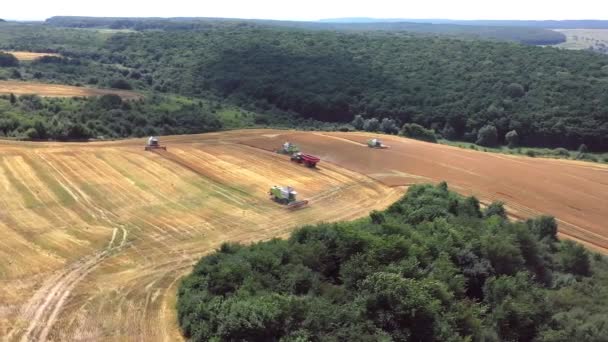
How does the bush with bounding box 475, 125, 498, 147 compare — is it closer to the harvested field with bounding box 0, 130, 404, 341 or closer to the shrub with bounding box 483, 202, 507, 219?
the harvested field with bounding box 0, 130, 404, 341

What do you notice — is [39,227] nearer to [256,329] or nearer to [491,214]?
[256,329]

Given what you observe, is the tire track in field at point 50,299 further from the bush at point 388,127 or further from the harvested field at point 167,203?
the bush at point 388,127

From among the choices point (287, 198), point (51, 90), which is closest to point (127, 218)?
point (287, 198)

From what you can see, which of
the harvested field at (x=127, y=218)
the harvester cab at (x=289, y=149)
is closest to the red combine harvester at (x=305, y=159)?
the harvested field at (x=127, y=218)

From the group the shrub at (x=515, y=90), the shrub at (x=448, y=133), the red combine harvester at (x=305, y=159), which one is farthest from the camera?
the shrub at (x=515, y=90)

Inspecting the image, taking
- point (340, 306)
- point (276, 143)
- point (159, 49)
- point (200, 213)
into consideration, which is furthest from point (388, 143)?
point (159, 49)

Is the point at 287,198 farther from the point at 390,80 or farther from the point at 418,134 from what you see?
the point at 390,80

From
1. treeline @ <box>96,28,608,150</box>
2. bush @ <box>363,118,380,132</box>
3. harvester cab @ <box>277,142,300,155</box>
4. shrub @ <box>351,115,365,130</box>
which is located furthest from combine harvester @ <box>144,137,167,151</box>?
treeline @ <box>96,28,608,150</box>
